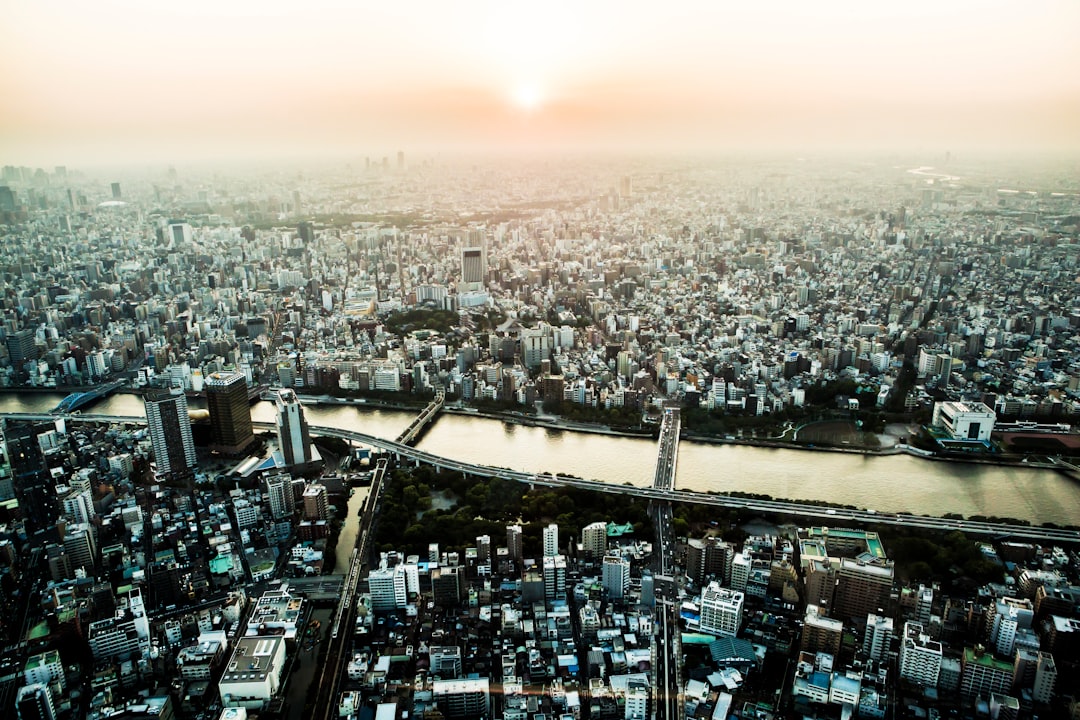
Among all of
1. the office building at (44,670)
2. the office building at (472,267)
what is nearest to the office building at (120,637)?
the office building at (44,670)

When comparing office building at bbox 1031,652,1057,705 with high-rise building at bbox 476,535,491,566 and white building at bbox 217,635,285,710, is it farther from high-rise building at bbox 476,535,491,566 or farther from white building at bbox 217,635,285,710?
white building at bbox 217,635,285,710

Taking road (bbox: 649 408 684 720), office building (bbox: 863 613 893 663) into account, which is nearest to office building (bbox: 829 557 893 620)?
office building (bbox: 863 613 893 663)

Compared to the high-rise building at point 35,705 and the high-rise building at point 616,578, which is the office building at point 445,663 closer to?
the high-rise building at point 616,578

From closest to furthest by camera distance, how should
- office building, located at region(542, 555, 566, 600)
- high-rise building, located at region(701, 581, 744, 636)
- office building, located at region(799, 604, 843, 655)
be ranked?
office building, located at region(799, 604, 843, 655), high-rise building, located at region(701, 581, 744, 636), office building, located at region(542, 555, 566, 600)

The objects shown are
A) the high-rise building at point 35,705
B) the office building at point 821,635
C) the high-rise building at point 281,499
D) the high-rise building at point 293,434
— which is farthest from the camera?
the high-rise building at point 293,434

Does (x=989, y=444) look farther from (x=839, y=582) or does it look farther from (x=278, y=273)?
(x=278, y=273)

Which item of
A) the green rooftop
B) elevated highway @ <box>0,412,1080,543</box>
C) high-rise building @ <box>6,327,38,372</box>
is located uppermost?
high-rise building @ <box>6,327,38,372</box>

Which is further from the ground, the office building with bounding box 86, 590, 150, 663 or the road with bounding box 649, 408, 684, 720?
the office building with bounding box 86, 590, 150, 663
